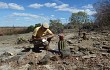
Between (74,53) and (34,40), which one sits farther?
(34,40)

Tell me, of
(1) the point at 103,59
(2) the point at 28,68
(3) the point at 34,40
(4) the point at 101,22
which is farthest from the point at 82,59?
(4) the point at 101,22

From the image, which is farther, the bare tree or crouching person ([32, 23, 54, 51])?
the bare tree

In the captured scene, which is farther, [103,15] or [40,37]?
[103,15]

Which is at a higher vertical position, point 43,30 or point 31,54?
point 43,30

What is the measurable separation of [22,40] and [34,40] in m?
5.92

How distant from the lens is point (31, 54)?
449 inches

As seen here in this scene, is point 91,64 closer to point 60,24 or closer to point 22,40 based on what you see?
point 22,40

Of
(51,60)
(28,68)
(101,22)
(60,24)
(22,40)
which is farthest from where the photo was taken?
(60,24)

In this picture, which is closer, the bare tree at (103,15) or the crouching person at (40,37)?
the crouching person at (40,37)

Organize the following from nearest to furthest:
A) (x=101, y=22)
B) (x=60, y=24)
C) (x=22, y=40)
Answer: (x=22, y=40) < (x=101, y=22) < (x=60, y=24)

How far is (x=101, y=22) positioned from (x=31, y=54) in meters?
17.8

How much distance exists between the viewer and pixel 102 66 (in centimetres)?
888

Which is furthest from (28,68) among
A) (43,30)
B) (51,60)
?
(43,30)

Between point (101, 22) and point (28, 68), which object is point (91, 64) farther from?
point (101, 22)
